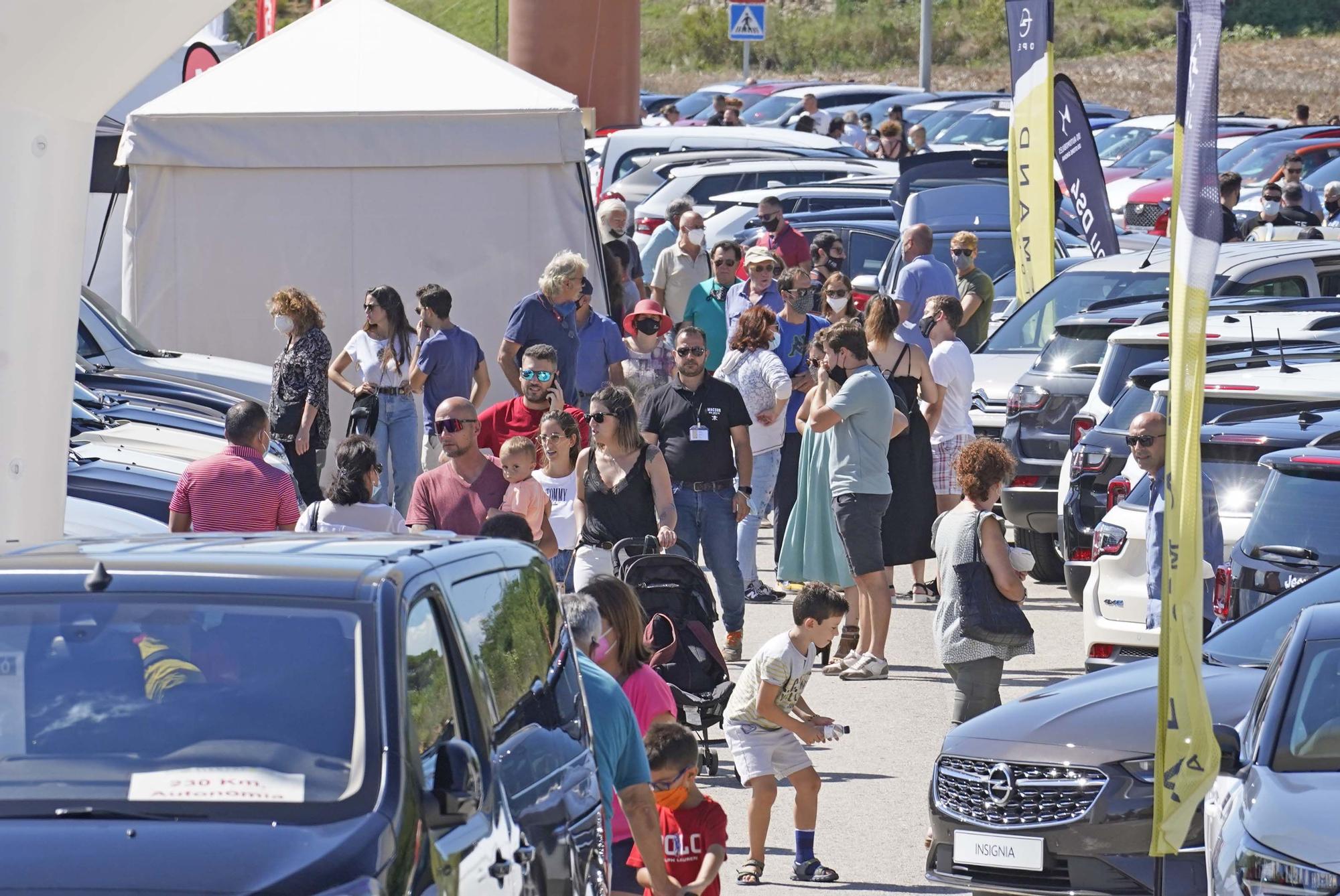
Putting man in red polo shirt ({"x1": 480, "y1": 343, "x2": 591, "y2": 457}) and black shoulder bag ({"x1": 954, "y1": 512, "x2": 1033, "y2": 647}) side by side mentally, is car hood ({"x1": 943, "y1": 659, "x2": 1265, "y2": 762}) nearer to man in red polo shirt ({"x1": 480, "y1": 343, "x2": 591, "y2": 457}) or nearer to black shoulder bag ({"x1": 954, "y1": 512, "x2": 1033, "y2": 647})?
black shoulder bag ({"x1": 954, "y1": 512, "x2": 1033, "y2": 647})

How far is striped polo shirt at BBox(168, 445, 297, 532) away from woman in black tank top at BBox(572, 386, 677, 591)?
1.66 meters

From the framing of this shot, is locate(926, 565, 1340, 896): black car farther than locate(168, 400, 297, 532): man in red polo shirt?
No

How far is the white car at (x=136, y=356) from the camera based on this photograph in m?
14.3

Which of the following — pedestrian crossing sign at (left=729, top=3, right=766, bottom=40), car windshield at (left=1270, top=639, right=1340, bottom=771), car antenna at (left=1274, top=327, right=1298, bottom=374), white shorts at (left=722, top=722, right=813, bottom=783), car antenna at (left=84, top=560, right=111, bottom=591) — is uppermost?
pedestrian crossing sign at (left=729, top=3, right=766, bottom=40)

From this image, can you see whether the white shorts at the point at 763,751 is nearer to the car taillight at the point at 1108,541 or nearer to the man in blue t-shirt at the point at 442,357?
the car taillight at the point at 1108,541

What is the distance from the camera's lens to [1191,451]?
6180mm

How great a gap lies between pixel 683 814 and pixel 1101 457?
6.04 metres

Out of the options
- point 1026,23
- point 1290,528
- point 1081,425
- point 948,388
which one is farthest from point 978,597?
point 1026,23

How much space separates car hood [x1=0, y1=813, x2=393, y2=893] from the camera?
3906 millimetres

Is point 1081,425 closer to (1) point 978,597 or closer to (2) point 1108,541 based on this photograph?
(2) point 1108,541

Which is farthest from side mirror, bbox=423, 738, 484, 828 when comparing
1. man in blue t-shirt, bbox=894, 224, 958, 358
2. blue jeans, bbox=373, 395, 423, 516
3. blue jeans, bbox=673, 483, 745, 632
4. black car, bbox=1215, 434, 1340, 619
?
man in blue t-shirt, bbox=894, 224, 958, 358

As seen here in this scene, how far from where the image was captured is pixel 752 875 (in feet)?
25.4

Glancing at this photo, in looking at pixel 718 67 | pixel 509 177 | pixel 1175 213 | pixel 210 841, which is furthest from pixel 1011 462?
pixel 718 67

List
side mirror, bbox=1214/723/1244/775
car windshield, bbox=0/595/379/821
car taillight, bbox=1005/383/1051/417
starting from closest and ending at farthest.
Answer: car windshield, bbox=0/595/379/821, side mirror, bbox=1214/723/1244/775, car taillight, bbox=1005/383/1051/417
